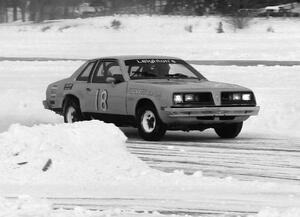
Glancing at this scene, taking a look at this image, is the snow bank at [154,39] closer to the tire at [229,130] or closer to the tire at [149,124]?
the tire at [229,130]

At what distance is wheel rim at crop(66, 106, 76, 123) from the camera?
13481mm

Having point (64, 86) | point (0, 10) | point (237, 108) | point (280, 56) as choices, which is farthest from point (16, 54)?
point (0, 10)

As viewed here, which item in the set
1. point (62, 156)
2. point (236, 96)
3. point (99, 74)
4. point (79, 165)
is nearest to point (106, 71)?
point (99, 74)

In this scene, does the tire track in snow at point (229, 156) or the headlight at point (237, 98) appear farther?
the headlight at point (237, 98)

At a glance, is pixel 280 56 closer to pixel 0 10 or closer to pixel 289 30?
pixel 289 30

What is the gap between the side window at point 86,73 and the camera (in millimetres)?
13414

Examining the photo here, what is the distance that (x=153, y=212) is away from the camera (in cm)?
681

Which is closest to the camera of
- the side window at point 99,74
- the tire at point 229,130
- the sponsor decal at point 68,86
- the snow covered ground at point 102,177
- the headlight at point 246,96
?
the snow covered ground at point 102,177

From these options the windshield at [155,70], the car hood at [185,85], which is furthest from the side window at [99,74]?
the car hood at [185,85]

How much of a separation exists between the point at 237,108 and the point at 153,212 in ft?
A: 17.4

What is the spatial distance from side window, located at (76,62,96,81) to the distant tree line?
52406 mm

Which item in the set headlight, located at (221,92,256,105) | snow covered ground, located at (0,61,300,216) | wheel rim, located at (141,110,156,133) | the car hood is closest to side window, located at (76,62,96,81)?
the car hood

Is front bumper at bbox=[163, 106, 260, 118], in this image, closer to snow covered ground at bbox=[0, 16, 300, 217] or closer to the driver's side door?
snow covered ground at bbox=[0, 16, 300, 217]

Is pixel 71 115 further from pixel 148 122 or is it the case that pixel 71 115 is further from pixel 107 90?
pixel 148 122
